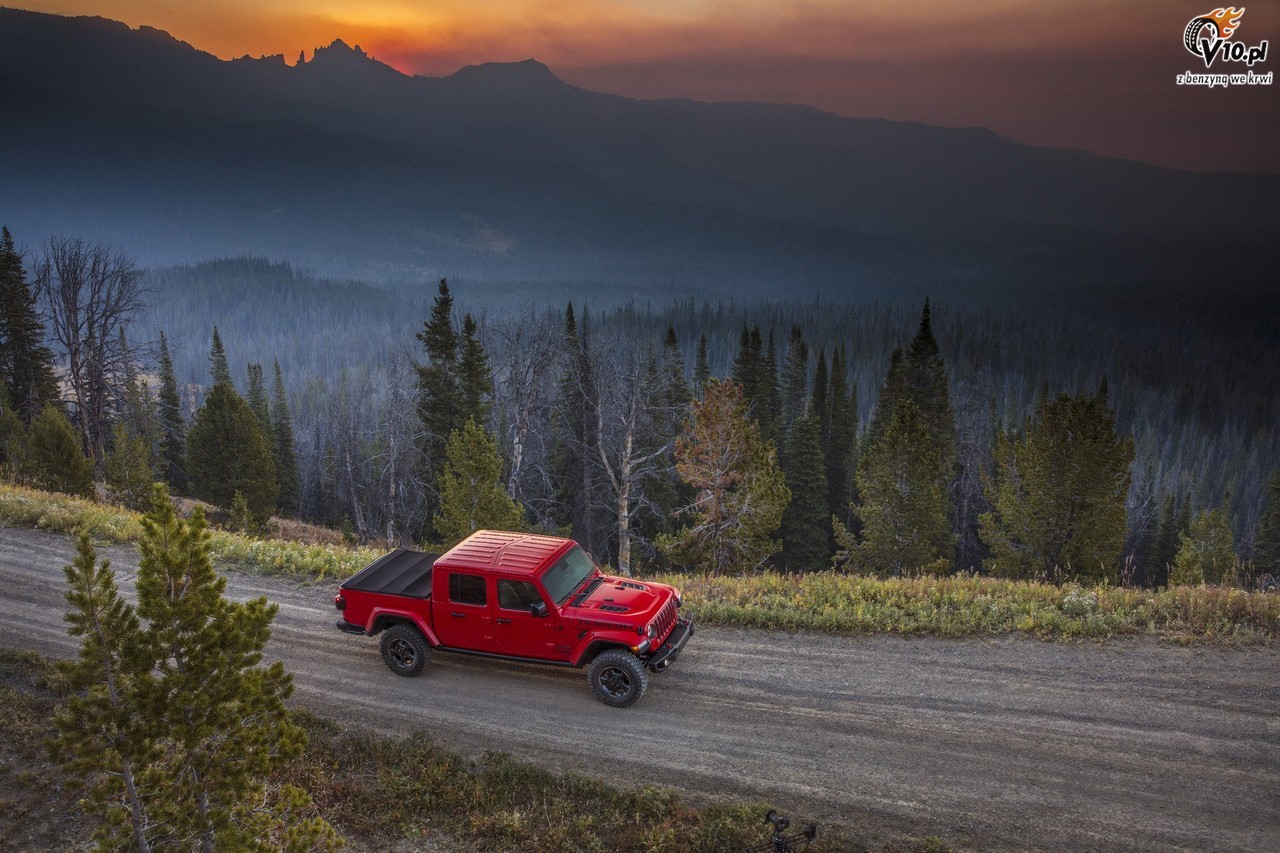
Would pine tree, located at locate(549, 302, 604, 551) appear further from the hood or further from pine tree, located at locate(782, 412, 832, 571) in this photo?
the hood

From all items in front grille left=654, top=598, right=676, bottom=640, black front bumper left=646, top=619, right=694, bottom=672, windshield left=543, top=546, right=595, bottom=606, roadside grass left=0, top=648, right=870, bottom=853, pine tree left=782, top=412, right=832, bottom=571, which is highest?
windshield left=543, top=546, right=595, bottom=606

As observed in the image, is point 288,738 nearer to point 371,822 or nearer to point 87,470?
point 371,822

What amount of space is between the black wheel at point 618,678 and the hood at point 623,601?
566 millimetres

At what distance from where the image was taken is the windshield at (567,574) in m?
12.0

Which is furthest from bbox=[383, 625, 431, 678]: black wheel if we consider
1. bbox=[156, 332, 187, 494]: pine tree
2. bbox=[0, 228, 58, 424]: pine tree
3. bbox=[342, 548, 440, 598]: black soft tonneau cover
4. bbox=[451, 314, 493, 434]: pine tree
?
bbox=[156, 332, 187, 494]: pine tree

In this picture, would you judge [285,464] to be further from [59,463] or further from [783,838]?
[783,838]

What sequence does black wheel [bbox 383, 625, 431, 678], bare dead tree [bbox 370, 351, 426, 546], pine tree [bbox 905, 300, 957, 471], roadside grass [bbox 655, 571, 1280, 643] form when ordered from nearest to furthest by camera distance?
black wheel [bbox 383, 625, 431, 678], roadside grass [bbox 655, 571, 1280, 643], bare dead tree [bbox 370, 351, 426, 546], pine tree [bbox 905, 300, 957, 471]

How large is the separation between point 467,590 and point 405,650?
1.81m

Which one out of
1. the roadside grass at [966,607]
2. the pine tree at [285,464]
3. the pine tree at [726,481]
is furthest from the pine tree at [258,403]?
the roadside grass at [966,607]

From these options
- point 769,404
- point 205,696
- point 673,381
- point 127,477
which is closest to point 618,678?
point 205,696

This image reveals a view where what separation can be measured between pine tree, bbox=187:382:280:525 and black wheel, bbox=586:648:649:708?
43387 millimetres

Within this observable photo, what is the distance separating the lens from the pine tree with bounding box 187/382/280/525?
49219mm

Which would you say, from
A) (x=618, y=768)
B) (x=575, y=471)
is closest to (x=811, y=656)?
(x=618, y=768)

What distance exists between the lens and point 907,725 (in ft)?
36.3
